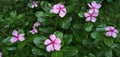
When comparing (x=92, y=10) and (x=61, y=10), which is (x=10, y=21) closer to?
(x=61, y=10)

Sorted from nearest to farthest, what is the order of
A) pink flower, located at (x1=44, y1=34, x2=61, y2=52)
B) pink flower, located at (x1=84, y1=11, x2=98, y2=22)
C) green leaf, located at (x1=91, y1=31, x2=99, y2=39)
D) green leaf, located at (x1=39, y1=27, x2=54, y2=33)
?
pink flower, located at (x1=44, y1=34, x2=61, y2=52)
green leaf, located at (x1=91, y1=31, x2=99, y2=39)
pink flower, located at (x1=84, y1=11, x2=98, y2=22)
green leaf, located at (x1=39, y1=27, x2=54, y2=33)

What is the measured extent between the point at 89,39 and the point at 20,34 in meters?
0.44

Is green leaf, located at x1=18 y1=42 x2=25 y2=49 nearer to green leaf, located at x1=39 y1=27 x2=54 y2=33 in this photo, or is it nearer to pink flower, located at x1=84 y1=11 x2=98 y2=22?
green leaf, located at x1=39 y1=27 x2=54 y2=33

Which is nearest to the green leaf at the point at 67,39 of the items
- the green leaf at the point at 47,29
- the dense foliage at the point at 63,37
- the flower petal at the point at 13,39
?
the dense foliage at the point at 63,37

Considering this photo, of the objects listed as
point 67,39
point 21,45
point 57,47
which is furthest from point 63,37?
point 21,45

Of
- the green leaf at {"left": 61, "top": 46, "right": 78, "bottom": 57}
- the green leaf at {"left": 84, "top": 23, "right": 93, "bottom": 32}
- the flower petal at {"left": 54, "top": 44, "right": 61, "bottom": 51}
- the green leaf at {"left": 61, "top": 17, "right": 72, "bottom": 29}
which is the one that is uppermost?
the green leaf at {"left": 61, "top": 17, "right": 72, "bottom": 29}

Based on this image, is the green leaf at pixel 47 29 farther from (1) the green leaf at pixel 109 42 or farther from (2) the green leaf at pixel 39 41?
(1) the green leaf at pixel 109 42

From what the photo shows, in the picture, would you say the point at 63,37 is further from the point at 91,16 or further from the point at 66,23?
the point at 91,16

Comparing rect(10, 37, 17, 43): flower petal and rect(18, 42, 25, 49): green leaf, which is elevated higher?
rect(10, 37, 17, 43): flower petal

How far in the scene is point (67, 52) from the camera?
1732 mm

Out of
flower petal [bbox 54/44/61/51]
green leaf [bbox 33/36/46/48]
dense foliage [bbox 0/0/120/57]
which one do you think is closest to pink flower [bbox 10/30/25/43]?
dense foliage [bbox 0/0/120/57]

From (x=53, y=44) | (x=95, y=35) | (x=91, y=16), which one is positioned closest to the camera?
(x=53, y=44)

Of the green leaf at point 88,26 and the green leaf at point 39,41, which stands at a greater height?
the green leaf at point 88,26

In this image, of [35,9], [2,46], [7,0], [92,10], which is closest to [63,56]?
[92,10]
